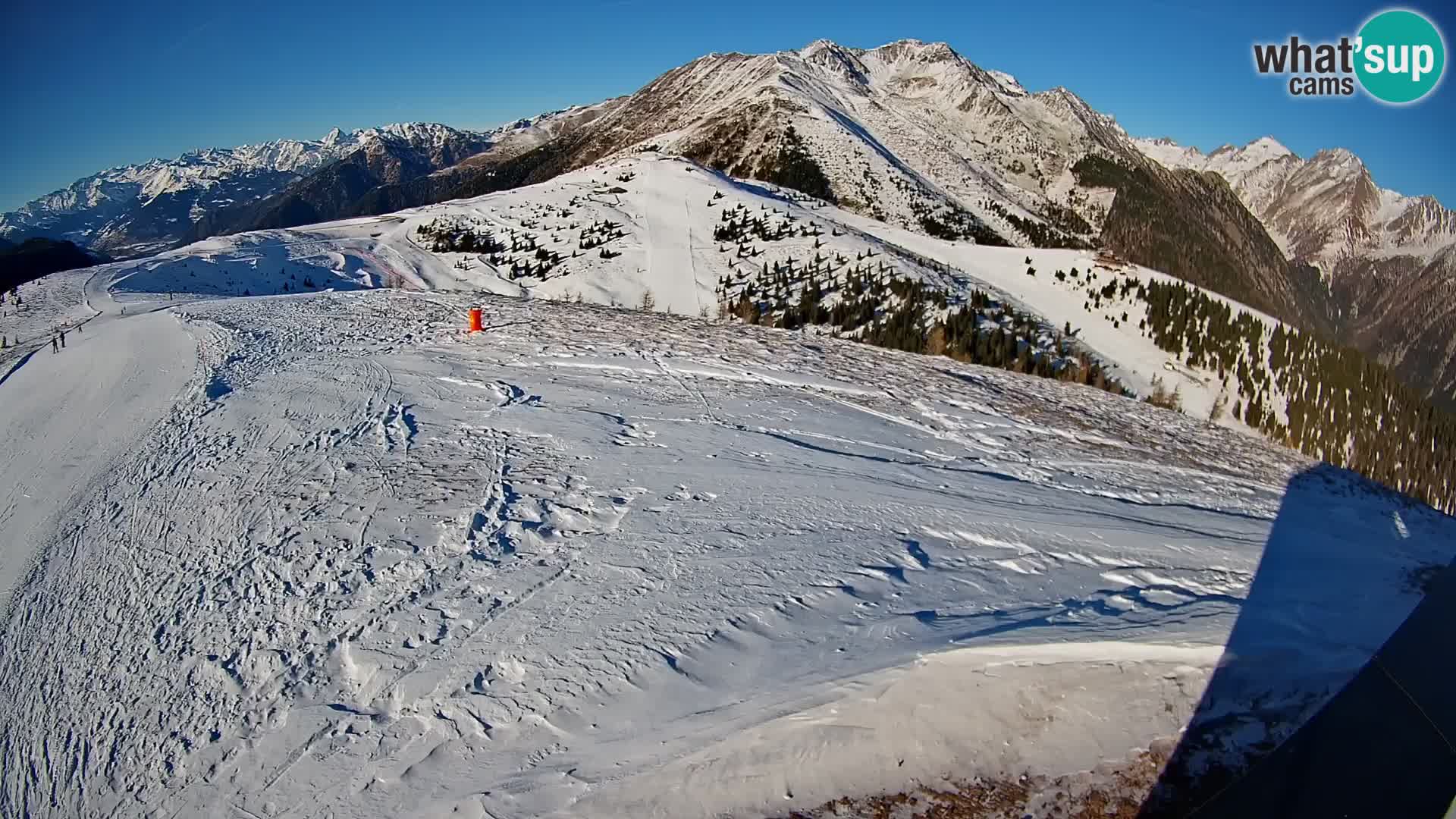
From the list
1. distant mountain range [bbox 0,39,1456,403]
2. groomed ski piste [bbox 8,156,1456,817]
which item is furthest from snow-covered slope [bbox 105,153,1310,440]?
distant mountain range [bbox 0,39,1456,403]

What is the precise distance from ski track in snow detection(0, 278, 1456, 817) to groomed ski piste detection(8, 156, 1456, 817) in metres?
0.03

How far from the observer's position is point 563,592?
5.60 meters

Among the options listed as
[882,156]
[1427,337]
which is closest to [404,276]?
[882,156]

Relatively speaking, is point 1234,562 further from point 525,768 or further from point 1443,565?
point 525,768

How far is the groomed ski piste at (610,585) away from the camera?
4.21 m

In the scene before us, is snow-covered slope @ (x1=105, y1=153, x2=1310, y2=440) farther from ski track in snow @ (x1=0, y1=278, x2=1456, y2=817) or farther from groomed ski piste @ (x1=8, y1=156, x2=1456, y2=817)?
ski track in snow @ (x1=0, y1=278, x2=1456, y2=817)

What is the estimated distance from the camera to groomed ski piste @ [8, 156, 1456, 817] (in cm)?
421

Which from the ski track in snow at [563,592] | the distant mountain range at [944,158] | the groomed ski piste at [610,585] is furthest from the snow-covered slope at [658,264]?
the distant mountain range at [944,158]

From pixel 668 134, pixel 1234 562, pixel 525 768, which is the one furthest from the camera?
pixel 668 134

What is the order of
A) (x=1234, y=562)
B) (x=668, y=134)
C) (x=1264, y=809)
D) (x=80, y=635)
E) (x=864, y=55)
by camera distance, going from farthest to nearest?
(x=864, y=55)
(x=668, y=134)
(x=1234, y=562)
(x=80, y=635)
(x=1264, y=809)

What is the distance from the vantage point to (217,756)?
4.22 metres

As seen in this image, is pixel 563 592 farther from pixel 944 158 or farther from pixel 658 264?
pixel 944 158

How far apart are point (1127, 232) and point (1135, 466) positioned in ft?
390

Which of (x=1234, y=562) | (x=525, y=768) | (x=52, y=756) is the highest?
(x=1234, y=562)
